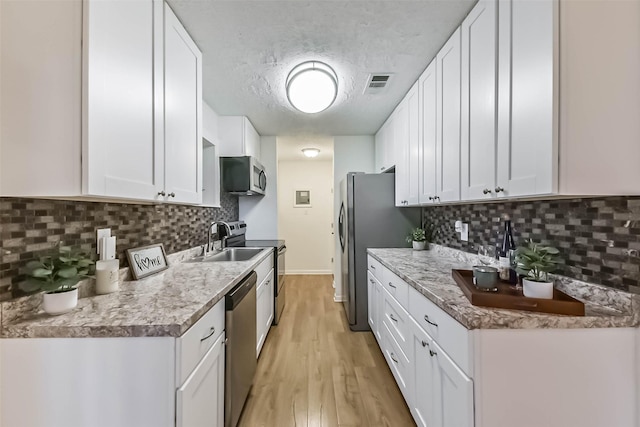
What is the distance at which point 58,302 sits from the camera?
3.25 ft

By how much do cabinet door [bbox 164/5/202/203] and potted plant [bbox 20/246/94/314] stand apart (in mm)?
501

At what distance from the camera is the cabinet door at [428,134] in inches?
77.0

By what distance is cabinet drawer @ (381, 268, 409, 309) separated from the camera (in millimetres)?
1703

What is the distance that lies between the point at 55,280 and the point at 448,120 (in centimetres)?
211

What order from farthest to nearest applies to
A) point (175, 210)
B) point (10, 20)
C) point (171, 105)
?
point (175, 210) → point (171, 105) → point (10, 20)

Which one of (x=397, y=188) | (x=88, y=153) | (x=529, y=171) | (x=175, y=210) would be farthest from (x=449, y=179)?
(x=175, y=210)

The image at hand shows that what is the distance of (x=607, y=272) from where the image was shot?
1.05m

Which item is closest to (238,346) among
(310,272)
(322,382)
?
(322,382)

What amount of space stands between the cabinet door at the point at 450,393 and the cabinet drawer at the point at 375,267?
1.09m

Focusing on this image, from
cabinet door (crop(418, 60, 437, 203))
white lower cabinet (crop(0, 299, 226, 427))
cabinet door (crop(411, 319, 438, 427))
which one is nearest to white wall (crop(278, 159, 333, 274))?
cabinet door (crop(418, 60, 437, 203))

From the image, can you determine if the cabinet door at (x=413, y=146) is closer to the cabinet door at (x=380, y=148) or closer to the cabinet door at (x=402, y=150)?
the cabinet door at (x=402, y=150)

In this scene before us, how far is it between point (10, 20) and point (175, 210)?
1.35 m

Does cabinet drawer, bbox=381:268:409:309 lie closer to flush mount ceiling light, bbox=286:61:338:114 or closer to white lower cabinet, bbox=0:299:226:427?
white lower cabinet, bbox=0:299:226:427

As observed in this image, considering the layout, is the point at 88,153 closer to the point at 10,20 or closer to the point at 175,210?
the point at 10,20
